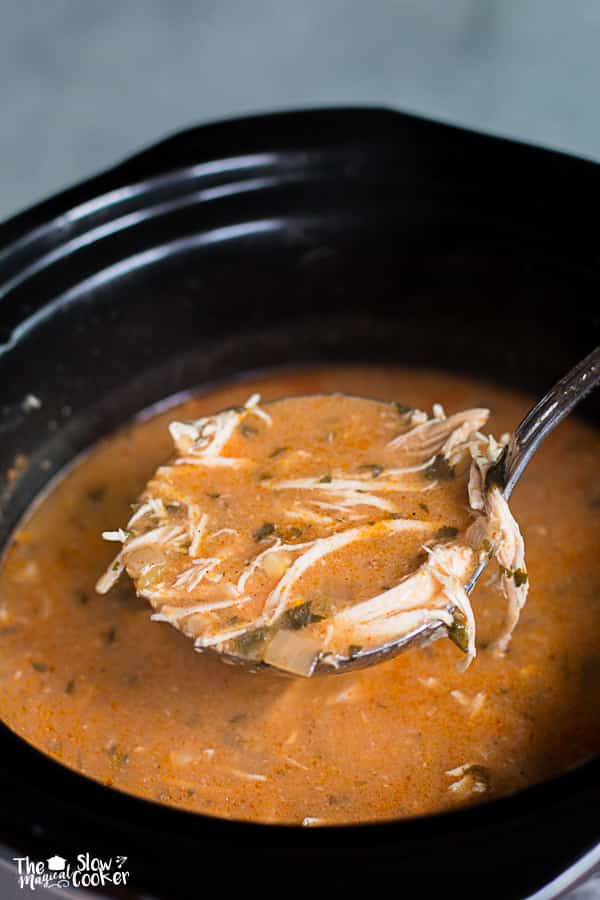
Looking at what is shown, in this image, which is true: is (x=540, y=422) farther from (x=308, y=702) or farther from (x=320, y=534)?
(x=308, y=702)

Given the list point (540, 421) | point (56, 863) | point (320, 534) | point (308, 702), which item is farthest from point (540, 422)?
point (56, 863)

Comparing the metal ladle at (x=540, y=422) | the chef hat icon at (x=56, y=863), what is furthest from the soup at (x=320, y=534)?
the chef hat icon at (x=56, y=863)

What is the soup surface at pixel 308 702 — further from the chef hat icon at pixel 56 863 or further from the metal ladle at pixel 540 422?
the chef hat icon at pixel 56 863

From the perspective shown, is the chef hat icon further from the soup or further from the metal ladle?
the metal ladle

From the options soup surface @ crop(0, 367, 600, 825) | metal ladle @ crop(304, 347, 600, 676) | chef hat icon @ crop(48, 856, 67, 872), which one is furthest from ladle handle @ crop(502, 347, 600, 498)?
chef hat icon @ crop(48, 856, 67, 872)

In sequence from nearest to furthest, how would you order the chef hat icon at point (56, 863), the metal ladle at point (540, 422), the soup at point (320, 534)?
the chef hat icon at point (56, 863) → the soup at point (320, 534) → the metal ladle at point (540, 422)
